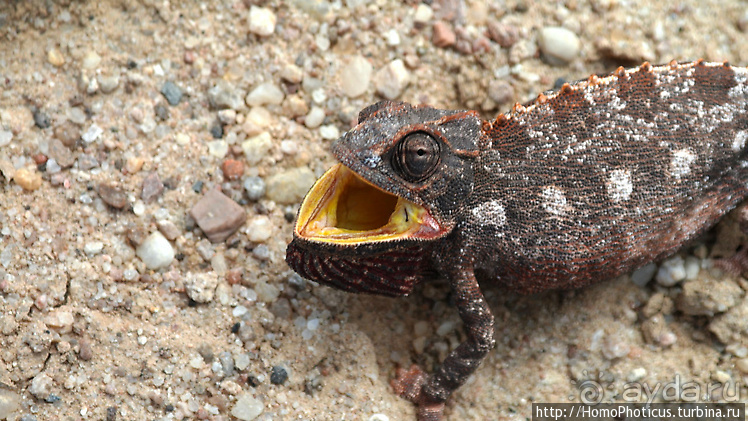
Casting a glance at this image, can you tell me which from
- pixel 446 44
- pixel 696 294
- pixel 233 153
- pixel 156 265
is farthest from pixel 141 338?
pixel 696 294

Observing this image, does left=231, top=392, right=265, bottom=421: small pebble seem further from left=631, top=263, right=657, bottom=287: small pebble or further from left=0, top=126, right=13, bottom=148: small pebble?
left=631, top=263, right=657, bottom=287: small pebble

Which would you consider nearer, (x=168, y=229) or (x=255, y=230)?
(x=168, y=229)

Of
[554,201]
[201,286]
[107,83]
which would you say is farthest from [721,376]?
[107,83]

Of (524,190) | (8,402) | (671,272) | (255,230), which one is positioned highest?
(524,190)

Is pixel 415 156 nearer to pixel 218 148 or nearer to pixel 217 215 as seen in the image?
pixel 217 215

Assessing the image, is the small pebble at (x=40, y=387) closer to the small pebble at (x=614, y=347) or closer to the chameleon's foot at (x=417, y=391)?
the chameleon's foot at (x=417, y=391)

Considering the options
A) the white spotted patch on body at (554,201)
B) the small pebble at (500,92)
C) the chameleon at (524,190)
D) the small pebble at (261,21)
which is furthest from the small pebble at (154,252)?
the small pebble at (500,92)
